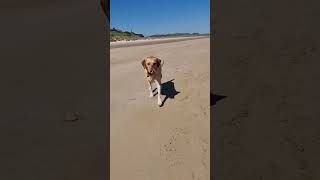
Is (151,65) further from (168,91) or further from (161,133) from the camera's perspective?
(161,133)

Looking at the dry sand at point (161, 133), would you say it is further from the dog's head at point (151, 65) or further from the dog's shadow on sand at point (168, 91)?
the dog's head at point (151, 65)

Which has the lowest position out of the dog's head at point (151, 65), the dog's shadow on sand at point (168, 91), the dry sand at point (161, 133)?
the dry sand at point (161, 133)

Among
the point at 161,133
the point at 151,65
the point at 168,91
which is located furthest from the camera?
the point at 168,91

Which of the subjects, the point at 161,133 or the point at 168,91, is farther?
the point at 168,91

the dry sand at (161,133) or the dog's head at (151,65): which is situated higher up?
the dog's head at (151,65)

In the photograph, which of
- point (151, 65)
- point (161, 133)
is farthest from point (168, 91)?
point (161, 133)

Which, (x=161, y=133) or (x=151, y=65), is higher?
(x=151, y=65)

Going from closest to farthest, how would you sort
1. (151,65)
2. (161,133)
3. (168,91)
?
(161,133) → (151,65) → (168,91)

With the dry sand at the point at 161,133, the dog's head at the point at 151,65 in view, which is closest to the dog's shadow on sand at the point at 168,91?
the dry sand at the point at 161,133

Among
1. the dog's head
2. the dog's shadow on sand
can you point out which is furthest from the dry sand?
the dog's head

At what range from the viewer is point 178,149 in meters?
5.10
